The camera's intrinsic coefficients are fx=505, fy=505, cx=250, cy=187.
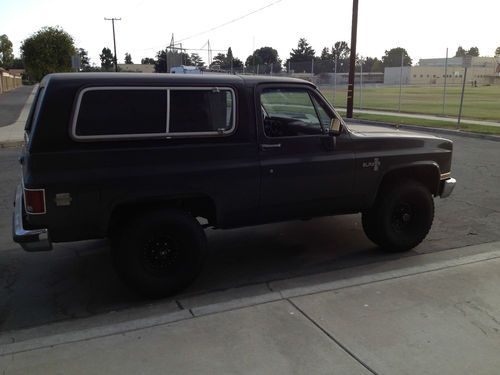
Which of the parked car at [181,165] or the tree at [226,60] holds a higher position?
the tree at [226,60]

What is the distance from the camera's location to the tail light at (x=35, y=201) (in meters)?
3.71

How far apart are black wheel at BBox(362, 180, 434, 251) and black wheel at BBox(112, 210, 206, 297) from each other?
197 centimetres

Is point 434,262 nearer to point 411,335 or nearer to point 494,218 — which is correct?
point 411,335

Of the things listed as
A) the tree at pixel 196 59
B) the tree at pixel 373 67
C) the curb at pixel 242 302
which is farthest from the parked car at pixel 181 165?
the tree at pixel 373 67

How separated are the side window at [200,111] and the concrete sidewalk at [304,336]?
1454 millimetres

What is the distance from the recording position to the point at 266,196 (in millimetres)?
4590

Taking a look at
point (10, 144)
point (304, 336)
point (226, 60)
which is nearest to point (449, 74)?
point (226, 60)

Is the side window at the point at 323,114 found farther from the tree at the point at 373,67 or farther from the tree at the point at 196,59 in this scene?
the tree at the point at 373,67

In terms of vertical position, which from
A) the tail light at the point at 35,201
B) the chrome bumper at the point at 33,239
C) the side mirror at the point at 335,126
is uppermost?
the side mirror at the point at 335,126

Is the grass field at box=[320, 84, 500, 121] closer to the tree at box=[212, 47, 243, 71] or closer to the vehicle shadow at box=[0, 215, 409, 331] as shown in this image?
the tree at box=[212, 47, 243, 71]

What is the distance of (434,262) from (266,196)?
1.88 m

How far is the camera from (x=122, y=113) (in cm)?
401

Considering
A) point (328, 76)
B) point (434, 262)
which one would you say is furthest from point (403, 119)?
point (434, 262)

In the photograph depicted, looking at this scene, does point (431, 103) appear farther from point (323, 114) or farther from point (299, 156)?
point (299, 156)
